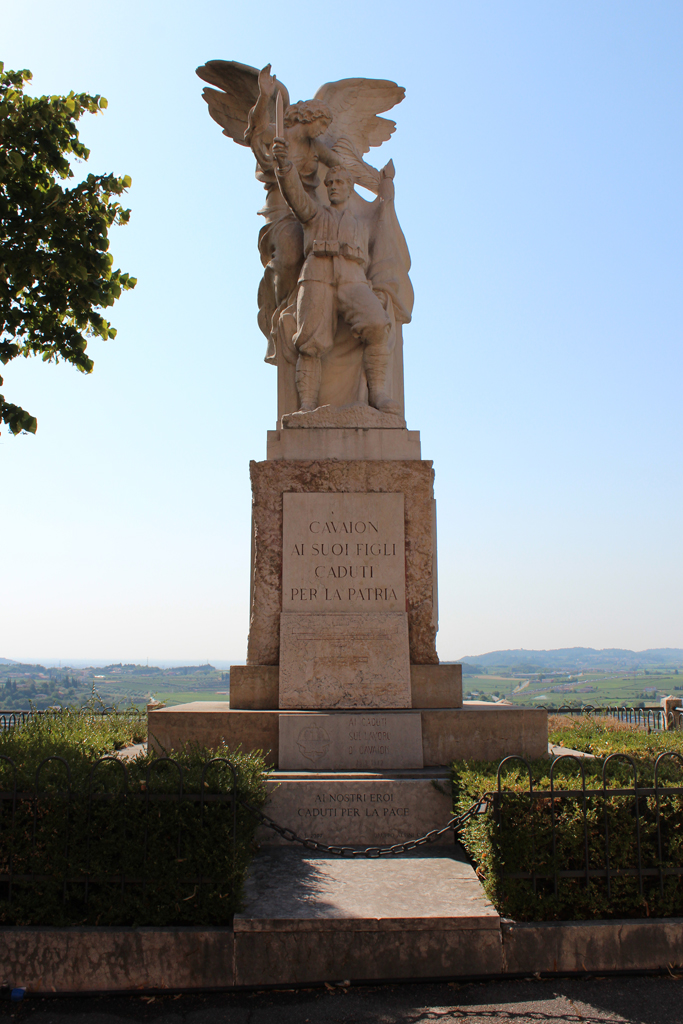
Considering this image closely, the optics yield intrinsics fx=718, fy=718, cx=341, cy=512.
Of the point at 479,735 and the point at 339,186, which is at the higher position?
the point at 339,186

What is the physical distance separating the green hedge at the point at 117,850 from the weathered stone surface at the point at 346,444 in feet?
10.8

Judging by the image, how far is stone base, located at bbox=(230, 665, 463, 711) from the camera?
6.04m

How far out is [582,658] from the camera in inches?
6097

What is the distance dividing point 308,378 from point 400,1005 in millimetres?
5277

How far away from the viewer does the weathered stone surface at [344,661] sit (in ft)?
19.5

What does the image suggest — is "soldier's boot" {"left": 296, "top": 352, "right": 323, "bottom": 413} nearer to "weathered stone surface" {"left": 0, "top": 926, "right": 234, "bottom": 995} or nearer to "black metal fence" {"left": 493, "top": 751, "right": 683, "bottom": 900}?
"black metal fence" {"left": 493, "top": 751, "right": 683, "bottom": 900}

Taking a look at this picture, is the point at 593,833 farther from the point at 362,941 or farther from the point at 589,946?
the point at 362,941

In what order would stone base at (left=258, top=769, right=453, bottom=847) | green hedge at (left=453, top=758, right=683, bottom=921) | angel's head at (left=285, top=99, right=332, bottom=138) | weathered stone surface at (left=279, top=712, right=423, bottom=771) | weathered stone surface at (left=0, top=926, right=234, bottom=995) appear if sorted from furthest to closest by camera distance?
angel's head at (left=285, top=99, right=332, bottom=138), weathered stone surface at (left=279, top=712, right=423, bottom=771), stone base at (left=258, top=769, right=453, bottom=847), green hedge at (left=453, top=758, right=683, bottom=921), weathered stone surface at (left=0, top=926, right=234, bottom=995)

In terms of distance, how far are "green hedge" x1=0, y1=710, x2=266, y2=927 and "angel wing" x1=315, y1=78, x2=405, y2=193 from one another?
689 centimetres

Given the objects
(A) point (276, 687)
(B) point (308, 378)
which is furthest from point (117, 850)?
(B) point (308, 378)

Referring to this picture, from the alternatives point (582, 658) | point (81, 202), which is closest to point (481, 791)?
point (81, 202)

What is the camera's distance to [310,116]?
7.60 meters

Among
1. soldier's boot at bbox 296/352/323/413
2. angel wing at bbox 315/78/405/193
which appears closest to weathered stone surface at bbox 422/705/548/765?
soldier's boot at bbox 296/352/323/413

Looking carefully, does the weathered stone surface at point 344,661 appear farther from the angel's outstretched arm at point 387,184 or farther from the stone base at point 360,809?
the angel's outstretched arm at point 387,184
